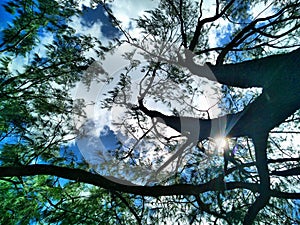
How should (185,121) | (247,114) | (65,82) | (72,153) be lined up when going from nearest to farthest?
(247,114) < (185,121) < (65,82) < (72,153)

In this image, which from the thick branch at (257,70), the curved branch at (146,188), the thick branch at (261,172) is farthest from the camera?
the curved branch at (146,188)

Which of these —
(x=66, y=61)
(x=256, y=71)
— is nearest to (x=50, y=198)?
(x=66, y=61)

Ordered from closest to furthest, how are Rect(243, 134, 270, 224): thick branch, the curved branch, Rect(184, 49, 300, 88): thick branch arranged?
Rect(184, 49, 300, 88): thick branch, Rect(243, 134, 270, 224): thick branch, the curved branch

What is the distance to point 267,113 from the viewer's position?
123 cm

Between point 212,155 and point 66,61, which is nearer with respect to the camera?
point 66,61

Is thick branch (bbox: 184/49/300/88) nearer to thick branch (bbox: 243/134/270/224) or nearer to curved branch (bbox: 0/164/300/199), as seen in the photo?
thick branch (bbox: 243/134/270/224)

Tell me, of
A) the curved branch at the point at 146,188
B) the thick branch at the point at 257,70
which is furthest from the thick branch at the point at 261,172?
the thick branch at the point at 257,70


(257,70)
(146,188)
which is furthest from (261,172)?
(146,188)

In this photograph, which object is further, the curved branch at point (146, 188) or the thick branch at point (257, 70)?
the curved branch at point (146, 188)

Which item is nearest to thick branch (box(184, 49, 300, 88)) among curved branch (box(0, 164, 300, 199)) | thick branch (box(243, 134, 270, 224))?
thick branch (box(243, 134, 270, 224))

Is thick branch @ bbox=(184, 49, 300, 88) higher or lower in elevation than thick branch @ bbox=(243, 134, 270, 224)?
higher

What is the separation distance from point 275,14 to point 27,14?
2266 millimetres

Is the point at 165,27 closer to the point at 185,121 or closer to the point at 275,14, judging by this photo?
the point at 275,14

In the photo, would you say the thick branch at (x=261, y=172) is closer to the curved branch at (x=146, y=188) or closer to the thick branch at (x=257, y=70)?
the curved branch at (x=146, y=188)
